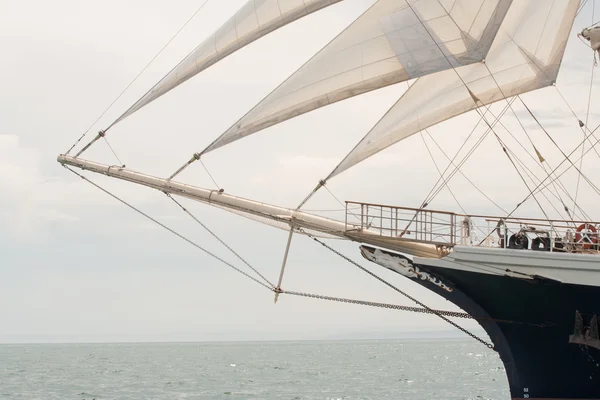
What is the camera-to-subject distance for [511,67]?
2641cm

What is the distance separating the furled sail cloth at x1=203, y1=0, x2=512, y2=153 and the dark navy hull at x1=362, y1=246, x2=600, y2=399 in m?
4.10

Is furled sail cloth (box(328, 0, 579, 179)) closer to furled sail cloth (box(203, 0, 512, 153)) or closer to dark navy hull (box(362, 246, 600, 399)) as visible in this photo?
furled sail cloth (box(203, 0, 512, 153))

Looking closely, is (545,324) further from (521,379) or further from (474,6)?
(474,6)

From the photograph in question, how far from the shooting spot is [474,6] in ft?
82.6

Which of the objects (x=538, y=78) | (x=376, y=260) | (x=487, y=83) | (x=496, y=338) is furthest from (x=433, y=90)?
(x=496, y=338)

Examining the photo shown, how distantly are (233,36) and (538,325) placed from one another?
34.4ft

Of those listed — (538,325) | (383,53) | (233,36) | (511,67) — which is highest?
(511,67)

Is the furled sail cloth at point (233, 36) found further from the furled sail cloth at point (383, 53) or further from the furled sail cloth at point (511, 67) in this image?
the furled sail cloth at point (511, 67)

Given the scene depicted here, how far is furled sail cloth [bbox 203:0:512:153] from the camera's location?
23328 mm

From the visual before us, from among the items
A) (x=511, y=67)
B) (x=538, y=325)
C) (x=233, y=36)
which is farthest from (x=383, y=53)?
(x=538, y=325)

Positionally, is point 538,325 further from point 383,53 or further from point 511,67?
point 383,53

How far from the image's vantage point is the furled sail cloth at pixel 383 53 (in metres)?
23.3

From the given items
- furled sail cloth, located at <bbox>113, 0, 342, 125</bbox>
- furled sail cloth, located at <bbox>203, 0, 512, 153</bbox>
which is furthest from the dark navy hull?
furled sail cloth, located at <bbox>113, 0, 342, 125</bbox>

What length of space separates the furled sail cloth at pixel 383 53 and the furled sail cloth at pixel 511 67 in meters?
1.21
